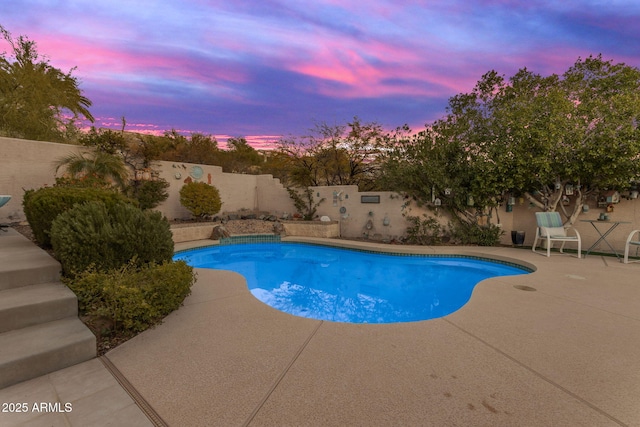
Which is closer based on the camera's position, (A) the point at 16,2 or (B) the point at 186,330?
(B) the point at 186,330

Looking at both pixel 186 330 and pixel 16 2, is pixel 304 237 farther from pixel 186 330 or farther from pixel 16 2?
pixel 16 2

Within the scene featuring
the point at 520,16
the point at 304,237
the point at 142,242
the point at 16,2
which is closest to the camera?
the point at 142,242

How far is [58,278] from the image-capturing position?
3326mm

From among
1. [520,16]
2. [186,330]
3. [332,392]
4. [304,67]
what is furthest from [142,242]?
[520,16]

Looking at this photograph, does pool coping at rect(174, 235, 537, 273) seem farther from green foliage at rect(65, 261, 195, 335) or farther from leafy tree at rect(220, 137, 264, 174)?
leafy tree at rect(220, 137, 264, 174)

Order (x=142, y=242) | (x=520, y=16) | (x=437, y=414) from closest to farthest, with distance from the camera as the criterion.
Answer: (x=437, y=414) → (x=142, y=242) → (x=520, y=16)

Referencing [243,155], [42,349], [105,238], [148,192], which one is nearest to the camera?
[42,349]

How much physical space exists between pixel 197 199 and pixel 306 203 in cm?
438

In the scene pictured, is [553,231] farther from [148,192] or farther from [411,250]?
[148,192]

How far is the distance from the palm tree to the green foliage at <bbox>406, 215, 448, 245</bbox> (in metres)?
9.71

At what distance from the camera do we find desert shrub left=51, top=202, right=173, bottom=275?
3.21 m

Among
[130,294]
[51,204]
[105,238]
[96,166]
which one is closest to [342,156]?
[96,166]

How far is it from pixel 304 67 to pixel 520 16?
6235mm

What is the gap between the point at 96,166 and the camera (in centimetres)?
812
